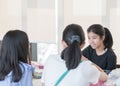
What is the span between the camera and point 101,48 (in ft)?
8.26

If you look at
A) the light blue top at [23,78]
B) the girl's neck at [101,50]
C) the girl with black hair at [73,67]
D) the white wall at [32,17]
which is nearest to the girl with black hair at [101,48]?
the girl's neck at [101,50]

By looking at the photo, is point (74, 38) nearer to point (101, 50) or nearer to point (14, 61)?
point (14, 61)

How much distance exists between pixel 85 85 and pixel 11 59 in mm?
482

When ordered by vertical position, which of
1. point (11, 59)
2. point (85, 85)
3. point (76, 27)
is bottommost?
point (85, 85)

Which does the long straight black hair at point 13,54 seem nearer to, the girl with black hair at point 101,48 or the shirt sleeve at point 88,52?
the girl with black hair at point 101,48

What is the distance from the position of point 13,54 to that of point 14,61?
1.7 inches

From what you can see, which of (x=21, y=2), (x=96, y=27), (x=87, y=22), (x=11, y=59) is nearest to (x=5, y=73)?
(x=11, y=59)

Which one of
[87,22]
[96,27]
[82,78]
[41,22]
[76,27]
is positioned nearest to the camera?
[82,78]

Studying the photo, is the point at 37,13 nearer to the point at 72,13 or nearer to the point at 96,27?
the point at 72,13

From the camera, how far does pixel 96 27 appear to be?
2.41m

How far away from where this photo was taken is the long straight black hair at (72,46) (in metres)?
1.57

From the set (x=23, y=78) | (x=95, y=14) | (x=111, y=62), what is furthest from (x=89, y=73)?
(x=95, y=14)

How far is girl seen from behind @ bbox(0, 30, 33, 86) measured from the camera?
1.62m

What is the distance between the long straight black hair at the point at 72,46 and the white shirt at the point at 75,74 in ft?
0.12
